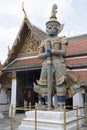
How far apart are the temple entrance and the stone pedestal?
425 cm

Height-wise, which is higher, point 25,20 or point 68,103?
point 25,20

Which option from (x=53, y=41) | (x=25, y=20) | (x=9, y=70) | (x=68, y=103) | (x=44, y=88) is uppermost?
(x=25, y=20)

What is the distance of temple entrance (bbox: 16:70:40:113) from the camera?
36.1 feet

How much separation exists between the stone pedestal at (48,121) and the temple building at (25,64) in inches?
130

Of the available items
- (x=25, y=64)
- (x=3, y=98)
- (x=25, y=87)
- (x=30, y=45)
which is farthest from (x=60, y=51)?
(x=3, y=98)

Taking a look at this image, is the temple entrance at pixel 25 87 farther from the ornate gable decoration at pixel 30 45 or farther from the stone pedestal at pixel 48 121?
the stone pedestal at pixel 48 121

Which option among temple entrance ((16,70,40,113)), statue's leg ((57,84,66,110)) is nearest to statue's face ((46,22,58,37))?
statue's leg ((57,84,66,110))

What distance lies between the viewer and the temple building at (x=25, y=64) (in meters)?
10.1

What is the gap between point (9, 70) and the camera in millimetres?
10422

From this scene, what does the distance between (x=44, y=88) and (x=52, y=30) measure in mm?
1820

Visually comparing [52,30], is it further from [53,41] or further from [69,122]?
[69,122]

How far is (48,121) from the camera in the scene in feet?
20.0

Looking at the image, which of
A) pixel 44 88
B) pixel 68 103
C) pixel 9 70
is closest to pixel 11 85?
pixel 9 70

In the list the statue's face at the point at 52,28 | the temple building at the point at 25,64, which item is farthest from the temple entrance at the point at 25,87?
the statue's face at the point at 52,28
